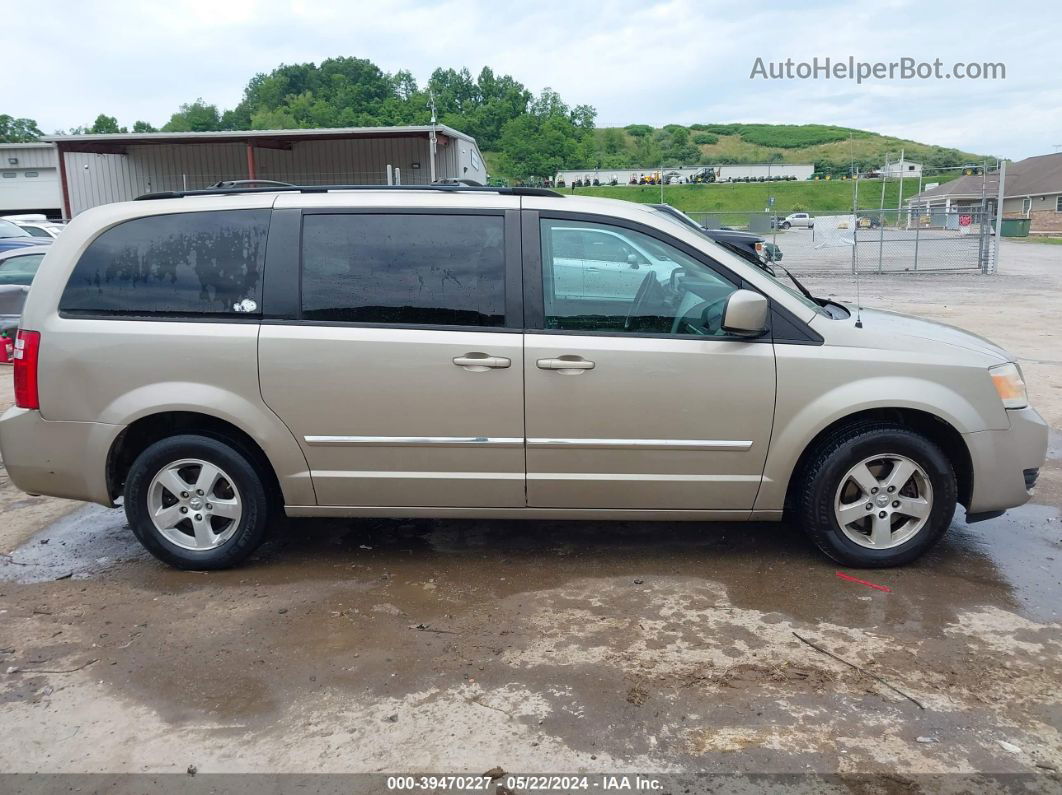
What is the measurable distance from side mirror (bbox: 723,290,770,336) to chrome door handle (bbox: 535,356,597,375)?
2.24 ft

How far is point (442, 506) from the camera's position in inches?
174

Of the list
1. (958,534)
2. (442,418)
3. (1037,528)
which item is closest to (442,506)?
(442,418)

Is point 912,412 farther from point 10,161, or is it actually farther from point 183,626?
point 10,161

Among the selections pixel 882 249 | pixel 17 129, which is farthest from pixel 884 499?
pixel 17 129

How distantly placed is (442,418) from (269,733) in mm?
1674

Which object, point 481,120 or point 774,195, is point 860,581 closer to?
point 774,195

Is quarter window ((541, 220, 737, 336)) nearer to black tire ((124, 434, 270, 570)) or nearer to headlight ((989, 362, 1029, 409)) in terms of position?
headlight ((989, 362, 1029, 409))

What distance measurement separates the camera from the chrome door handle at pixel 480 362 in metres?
4.18

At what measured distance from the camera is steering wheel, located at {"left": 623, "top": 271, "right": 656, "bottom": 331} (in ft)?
14.0

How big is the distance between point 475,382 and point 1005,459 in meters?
2.64

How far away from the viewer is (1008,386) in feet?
14.1

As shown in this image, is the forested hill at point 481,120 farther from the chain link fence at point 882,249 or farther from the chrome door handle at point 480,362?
the chrome door handle at point 480,362

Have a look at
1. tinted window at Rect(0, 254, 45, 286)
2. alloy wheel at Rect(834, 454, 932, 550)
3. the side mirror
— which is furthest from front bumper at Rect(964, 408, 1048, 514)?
tinted window at Rect(0, 254, 45, 286)

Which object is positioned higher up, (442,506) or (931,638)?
(442,506)
